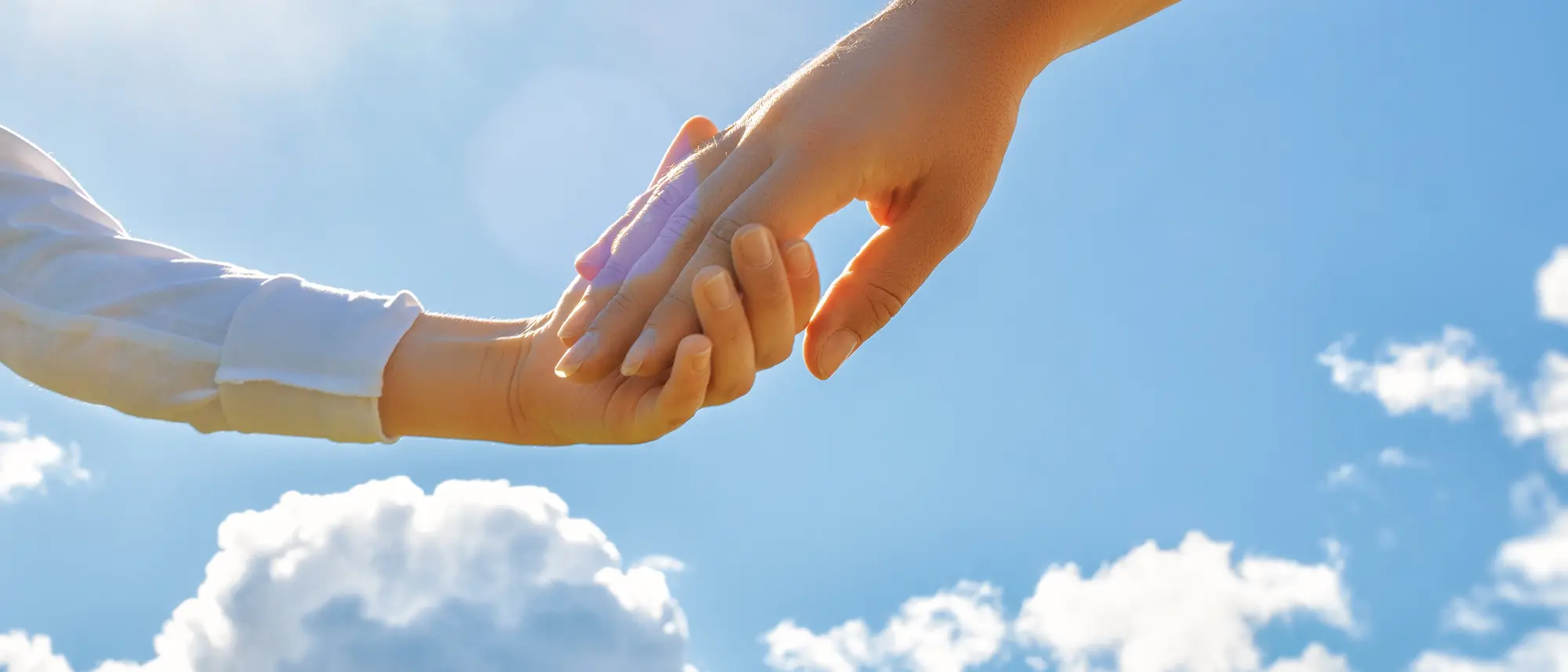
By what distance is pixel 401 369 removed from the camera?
8.63 ft

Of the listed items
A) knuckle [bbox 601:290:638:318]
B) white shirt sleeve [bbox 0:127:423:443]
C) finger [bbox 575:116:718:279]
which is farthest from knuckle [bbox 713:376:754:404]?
white shirt sleeve [bbox 0:127:423:443]

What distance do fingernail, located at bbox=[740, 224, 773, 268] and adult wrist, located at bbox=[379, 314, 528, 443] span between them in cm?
70

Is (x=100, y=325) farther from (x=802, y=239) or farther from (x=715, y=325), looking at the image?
(x=802, y=239)

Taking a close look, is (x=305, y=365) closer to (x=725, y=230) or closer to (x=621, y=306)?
(x=621, y=306)

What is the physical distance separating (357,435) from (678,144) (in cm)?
108

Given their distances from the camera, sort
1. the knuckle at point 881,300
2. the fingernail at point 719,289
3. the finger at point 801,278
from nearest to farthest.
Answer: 1. the fingernail at point 719,289
2. the finger at point 801,278
3. the knuckle at point 881,300

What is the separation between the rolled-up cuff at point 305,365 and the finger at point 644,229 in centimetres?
48

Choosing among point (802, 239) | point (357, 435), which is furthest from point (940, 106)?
point (357, 435)

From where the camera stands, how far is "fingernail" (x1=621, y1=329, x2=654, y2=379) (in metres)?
2.29

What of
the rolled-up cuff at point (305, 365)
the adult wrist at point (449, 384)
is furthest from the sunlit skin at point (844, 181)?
the rolled-up cuff at point (305, 365)

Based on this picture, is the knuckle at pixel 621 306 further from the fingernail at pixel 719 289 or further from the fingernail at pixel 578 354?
the fingernail at pixel 719 289

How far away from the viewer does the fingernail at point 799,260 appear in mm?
2330

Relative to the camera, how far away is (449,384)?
2.64 meters

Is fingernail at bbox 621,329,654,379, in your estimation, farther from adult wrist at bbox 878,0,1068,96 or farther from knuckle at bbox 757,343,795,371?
adult wrist at bbox 878,0,1068,96
